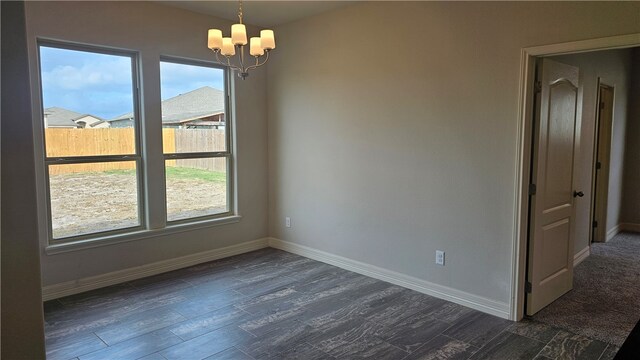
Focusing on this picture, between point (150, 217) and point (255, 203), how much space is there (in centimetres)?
137

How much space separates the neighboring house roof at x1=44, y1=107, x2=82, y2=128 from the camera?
3658 mm

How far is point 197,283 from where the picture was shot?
4090 mm

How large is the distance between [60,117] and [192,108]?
134 centimetres

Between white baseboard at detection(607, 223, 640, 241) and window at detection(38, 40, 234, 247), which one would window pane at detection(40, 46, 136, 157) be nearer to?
window at detection(38, 40, 234, 247)

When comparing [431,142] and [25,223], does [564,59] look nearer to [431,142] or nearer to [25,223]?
[431,142]

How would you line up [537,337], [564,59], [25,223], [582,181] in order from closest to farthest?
[25,223], [537,337], [564,59], [582,181]

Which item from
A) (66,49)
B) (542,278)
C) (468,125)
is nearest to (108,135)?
(66,49)

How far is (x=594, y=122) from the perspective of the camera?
4.88 metres

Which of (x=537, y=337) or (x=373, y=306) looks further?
(x=373, y=306)

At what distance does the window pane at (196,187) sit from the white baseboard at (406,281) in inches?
39.6

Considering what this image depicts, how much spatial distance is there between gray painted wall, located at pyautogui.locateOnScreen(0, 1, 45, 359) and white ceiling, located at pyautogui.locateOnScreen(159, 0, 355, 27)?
11.6ft

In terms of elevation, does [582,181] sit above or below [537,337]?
above

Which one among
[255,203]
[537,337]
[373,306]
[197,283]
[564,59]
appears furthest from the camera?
[255,203]

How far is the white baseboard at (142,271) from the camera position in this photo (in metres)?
3.75
